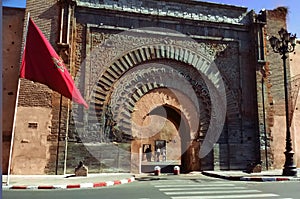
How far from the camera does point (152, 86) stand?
12773mm

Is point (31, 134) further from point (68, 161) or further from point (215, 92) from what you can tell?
point (215, 92)

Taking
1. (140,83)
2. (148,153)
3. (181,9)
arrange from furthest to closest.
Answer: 1. (148,153)
2. (181,9)
3. (140,83)

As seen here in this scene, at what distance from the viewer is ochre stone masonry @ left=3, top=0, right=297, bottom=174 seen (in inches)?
455

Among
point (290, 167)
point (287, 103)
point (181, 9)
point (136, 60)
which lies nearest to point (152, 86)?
point (136, 60)

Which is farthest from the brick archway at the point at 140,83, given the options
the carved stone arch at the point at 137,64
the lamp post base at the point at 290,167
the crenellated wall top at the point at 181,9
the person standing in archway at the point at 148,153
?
the person standing in archway at the point at 148,153

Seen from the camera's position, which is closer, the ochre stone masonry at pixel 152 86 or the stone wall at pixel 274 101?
the ochre stone masonry at pixel 152 86

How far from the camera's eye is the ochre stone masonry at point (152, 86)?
37.9 ft

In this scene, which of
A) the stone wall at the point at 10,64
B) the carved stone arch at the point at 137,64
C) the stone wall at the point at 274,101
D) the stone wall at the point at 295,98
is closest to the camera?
the stone wall at the point at 10,64

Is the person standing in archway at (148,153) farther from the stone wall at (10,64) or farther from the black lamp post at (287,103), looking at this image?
the black lamp post at (287,103)

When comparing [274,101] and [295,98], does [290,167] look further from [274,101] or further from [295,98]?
[295,98]

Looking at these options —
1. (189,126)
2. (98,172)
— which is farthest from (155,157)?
(98,172)

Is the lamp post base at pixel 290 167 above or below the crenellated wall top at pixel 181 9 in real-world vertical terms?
below

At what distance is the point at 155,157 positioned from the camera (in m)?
28.4

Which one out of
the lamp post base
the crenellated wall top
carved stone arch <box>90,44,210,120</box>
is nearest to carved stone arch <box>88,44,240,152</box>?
carved stone arch <box>90,44,210,120</box>
